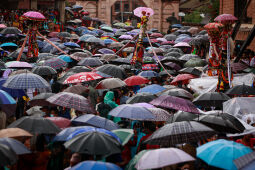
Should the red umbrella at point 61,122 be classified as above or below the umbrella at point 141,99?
below

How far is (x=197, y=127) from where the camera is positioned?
19.2ft

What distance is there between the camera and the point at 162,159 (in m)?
4.78

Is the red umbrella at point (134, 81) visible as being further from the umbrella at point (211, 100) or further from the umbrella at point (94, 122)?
the umbrella at point (94, 122)

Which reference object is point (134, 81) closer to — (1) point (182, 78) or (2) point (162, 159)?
(1) point (182, 78)

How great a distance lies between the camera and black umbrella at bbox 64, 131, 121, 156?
5.21 m

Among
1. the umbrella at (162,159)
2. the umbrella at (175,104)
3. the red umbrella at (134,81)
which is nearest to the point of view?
the umbrella at (162,159)

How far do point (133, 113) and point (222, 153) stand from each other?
2329mm

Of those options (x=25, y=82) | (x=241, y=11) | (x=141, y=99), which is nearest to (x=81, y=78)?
(x=25, y=82)

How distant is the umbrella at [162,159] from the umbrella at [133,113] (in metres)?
2.03

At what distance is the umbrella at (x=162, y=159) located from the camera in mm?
4723

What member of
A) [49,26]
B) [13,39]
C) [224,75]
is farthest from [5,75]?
[49,26]

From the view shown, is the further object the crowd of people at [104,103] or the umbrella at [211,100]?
the umbrella at [211,100]

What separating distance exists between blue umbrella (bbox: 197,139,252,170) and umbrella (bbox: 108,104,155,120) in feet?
6.26

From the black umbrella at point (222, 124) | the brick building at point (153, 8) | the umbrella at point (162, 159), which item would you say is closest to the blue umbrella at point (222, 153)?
the umbrella at point (162, 159)
